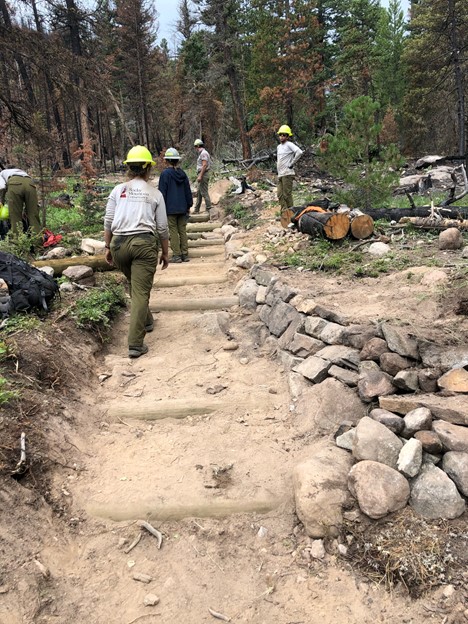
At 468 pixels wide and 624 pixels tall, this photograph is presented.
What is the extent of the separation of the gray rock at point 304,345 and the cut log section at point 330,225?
8.96 ft

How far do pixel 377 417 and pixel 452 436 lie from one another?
0.50 m

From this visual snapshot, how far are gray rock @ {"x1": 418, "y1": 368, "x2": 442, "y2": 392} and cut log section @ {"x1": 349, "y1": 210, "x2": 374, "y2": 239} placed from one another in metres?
3.75

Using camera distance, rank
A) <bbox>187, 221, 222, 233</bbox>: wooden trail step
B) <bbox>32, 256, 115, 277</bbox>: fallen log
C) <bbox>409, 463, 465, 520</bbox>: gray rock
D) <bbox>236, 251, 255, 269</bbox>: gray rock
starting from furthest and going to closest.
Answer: <bbox>187, 221, 222, 233</bbox>: wooden trail step → <bbox>236, 251, 255, 269</bbox>: gray rock → <bbox>32, 256, 115, 277</bbox>: fallen log → <bbox>409, 463, 465, 520</bbox>: gray rock

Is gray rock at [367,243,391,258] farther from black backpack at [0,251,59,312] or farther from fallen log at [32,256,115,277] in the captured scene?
black backpack at [0,251,59,312]

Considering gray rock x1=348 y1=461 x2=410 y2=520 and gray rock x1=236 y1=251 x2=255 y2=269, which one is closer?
gray rock x1=348 y1=461 x2=410 y2=520

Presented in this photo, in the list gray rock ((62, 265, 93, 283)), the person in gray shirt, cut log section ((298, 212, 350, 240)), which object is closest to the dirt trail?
gray rock ((62, 265, 93, 283))

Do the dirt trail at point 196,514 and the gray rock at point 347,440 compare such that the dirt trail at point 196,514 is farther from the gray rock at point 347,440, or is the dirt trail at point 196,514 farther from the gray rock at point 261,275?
the gray rock at point 261,275

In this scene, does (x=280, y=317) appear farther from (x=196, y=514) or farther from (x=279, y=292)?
(x=196, y=514)

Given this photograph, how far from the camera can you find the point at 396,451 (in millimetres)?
2945

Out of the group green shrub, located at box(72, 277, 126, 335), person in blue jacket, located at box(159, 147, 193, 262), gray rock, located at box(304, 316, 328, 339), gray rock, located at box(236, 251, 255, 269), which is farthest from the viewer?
person in blue jacket, located at box(159, 147, 193, 262)

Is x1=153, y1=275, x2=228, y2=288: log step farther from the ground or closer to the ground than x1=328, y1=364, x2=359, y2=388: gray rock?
farther from the ground

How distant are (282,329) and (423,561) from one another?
2.89 meters

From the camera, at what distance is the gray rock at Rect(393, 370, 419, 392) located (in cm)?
344

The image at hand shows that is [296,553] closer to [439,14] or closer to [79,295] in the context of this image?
[79,295]
